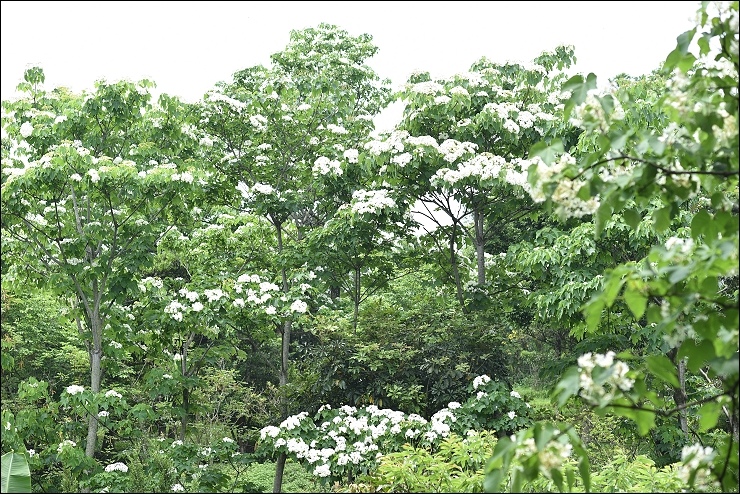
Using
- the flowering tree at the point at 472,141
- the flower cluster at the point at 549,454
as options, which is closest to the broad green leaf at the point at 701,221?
the flower cluster at the point at 549,454

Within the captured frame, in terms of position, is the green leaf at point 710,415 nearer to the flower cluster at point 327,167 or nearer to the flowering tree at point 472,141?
the flowering tree at point 472,141

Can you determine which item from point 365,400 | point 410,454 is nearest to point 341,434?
point 365,400

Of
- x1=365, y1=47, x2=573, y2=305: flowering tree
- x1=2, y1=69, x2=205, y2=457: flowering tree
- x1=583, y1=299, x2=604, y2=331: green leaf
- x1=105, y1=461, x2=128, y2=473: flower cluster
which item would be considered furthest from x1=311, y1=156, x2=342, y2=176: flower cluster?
x1=583, y1=299, x2=604, y2=331: green leaf

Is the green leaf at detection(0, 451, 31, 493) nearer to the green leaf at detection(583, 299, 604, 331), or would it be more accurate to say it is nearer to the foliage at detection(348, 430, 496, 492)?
the foliage at detection(348, 430, 496, 492)

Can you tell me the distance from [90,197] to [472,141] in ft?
12.0

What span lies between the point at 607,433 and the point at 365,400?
2.39 meters

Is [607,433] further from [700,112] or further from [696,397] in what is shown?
[700,112]

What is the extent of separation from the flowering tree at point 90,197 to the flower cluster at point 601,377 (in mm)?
4778

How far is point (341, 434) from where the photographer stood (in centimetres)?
568

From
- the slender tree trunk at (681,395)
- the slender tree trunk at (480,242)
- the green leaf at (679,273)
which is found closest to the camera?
the green leaf at (679,273)

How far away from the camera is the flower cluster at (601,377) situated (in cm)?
165

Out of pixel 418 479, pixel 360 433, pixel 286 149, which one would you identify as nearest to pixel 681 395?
pixel 360 433

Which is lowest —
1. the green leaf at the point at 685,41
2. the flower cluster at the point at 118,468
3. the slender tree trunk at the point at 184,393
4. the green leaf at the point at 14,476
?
the flower cluster at the point at 118,468

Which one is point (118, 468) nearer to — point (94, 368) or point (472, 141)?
point (94, 368)
